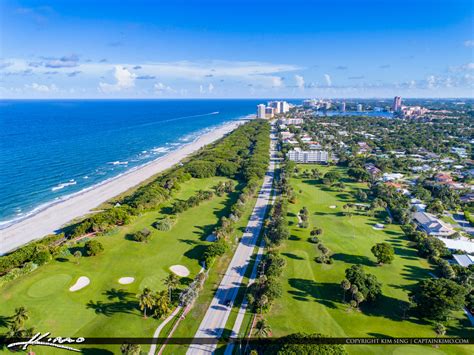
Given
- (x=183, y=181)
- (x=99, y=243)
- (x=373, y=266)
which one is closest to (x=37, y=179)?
(x=183, y=181)

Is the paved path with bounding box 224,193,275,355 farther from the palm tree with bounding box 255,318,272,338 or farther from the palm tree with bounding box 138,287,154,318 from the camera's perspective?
the palm tree with bounding box 138,287,154,318

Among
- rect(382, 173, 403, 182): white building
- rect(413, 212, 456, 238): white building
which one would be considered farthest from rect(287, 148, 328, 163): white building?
rect(413, 212, 456, 238): white building

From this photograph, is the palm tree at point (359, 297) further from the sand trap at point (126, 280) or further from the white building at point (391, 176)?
the white building at point (391, 176)

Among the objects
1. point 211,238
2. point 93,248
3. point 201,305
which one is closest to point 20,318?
point 93,248

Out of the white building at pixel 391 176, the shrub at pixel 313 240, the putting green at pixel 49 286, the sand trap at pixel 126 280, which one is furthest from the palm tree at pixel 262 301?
the white building at pixel 391 176

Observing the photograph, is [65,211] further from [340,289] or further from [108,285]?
[340,289]

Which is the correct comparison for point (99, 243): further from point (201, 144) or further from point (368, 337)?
point (201, 144)

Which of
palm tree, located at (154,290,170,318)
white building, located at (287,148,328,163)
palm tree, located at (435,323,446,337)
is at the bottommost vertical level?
palm tree, located at (435,323,446,337)
